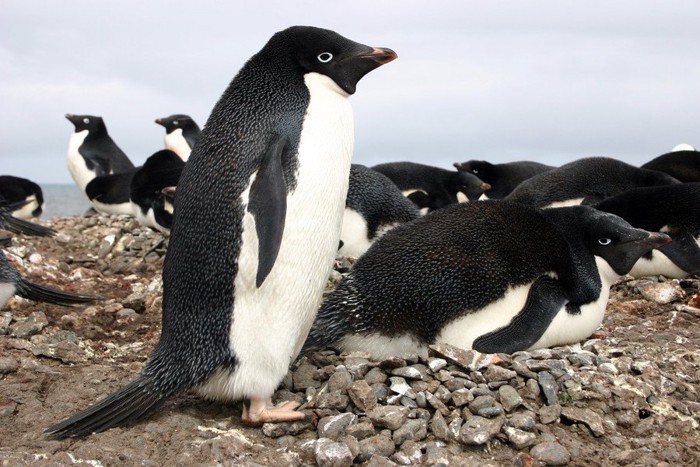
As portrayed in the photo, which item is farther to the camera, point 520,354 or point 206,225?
point 520,354

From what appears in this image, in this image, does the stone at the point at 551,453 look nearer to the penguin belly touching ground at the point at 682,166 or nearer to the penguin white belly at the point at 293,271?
the penguin white belly at the point at 293,271

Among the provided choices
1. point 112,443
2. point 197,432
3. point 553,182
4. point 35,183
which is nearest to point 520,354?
point 197,432

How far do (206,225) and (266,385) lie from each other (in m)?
0.67

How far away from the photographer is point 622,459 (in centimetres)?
309

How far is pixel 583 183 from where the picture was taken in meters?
7.20

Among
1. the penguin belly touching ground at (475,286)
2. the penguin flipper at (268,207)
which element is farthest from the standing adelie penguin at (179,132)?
the penguin flipper at (268,207)

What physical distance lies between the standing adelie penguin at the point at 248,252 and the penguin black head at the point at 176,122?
8.75 m

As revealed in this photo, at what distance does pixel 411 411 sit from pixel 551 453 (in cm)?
54

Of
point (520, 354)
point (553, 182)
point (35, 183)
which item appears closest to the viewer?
point (520, 354)

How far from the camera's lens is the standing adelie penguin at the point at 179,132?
11734 millimetres

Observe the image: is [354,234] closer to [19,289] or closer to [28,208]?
[19,289]

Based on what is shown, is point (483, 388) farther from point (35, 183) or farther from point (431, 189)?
point (35, 183)

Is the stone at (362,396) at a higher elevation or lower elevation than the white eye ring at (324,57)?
lower

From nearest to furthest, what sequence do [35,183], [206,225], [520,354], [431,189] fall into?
[206,225], [520,354], [431,189], [35,183]
